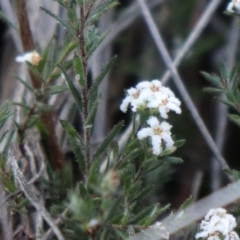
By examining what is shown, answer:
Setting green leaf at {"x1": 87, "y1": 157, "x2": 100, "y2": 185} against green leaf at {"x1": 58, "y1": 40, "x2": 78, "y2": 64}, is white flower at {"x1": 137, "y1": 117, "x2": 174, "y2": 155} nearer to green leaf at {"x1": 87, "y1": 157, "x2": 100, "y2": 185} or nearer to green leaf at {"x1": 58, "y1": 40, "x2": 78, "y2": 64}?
green leaf at {"x1": 87, "y1": 157, "x2": 100, "y2": 185}

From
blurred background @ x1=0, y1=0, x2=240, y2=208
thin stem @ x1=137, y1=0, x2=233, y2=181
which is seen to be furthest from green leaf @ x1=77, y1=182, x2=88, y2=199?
blurred background @ x1=0, y1=0, x2=240, y2=208

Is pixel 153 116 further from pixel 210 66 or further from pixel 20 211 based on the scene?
pixel 210 66

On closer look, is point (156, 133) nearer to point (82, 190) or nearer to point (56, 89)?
point (82, 190)

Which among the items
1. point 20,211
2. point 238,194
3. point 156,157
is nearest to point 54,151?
point 20,211

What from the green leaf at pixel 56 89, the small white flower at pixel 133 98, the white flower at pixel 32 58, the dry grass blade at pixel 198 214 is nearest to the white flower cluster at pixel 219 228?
the dry grass blade at pixel 198 214

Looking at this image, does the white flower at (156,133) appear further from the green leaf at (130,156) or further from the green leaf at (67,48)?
the green leaf at (67,48)

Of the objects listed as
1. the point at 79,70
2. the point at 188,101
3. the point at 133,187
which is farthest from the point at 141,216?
the point at 188,101
